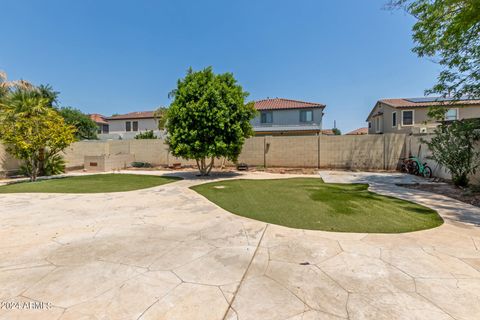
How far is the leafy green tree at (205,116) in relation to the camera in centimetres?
1034

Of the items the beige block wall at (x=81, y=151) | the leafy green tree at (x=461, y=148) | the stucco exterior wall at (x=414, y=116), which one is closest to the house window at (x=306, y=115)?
the stucco exterior wall at (x=414, y=116)

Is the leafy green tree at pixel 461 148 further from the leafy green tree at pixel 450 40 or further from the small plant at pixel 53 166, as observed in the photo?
the small plant at pixel 53 166

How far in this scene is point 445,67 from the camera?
853cm

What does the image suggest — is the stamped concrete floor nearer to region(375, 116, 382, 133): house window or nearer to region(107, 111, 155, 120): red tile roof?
region(375, 116, 382, 133): house window

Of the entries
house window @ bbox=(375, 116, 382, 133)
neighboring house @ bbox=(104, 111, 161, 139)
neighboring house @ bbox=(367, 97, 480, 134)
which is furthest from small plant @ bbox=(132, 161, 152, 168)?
house window @ bbox=(375, 116, 382, 133)

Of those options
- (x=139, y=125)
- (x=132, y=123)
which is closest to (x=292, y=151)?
(x=139, y=125)

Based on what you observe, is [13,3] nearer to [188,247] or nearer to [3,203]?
[3,203]

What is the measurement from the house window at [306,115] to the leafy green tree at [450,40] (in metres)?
16.0

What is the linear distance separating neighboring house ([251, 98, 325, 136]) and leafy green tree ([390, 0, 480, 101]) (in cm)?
1586

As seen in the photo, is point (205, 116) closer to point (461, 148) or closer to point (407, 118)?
point (461, 148)

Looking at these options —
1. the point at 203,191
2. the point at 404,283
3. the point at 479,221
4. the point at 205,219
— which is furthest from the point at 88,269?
the point at 479,221

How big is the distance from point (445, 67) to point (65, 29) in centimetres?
1712

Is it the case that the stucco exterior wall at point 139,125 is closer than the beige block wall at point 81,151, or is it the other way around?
the beige block wall at point 81,151

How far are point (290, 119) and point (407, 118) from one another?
10965 mm
